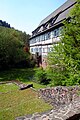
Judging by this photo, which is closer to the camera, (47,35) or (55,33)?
(55,33)

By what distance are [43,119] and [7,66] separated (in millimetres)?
32984

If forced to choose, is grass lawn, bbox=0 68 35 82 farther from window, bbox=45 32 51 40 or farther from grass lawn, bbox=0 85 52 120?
grass lawn, bbox=0 85 52 120

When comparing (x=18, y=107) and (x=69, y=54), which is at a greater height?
(x=69, y=54)

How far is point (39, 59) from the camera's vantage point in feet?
122

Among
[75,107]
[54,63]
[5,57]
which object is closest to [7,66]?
[5,57]

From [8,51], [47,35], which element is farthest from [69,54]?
[8,51]

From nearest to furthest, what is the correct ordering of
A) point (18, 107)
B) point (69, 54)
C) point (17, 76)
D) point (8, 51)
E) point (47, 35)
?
point (18, 107)
point (69, 54)
point (17, 76)
point (47, 35)
point (8, 51)

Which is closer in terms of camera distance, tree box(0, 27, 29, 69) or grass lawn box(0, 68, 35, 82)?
grass lawn box(0, 68, 35, 82)

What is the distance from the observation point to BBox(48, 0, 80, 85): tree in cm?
1311

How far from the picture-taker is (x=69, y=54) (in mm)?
13578

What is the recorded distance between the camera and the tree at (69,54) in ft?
43.0

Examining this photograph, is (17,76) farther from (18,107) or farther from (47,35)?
(18,107)

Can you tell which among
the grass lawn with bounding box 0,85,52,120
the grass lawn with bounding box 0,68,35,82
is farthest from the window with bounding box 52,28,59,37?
the grass lawn with bounding box 0,85,52,120

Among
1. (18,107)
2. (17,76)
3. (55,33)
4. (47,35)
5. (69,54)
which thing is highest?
(47,35)
